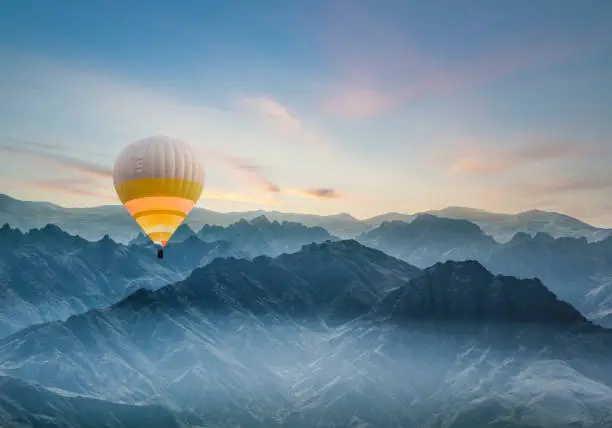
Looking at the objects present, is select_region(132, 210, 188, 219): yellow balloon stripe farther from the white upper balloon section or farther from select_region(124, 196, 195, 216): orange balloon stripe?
the white upper balloon section

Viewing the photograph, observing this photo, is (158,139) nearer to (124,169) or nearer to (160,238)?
(124,169)

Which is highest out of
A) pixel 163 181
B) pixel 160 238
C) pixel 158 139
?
pixel 158 139

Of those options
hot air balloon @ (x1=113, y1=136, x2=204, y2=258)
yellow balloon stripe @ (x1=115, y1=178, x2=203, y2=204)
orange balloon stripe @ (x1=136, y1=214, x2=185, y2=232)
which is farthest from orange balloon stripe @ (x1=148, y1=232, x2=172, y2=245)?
yellow balloon stripe @ (x1=115, y1=178, x2=203, y2=204)

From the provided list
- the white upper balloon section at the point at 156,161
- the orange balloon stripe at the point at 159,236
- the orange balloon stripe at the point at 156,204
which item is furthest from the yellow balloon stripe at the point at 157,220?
the white upper balloon section at the point at 156,161

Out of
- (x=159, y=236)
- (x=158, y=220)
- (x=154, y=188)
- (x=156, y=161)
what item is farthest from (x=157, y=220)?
(x=156, y=161)

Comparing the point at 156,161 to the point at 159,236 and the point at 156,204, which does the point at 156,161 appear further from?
the point at 159,236

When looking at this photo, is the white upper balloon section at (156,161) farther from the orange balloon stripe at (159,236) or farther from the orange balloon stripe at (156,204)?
the orange balloon stripe at (159,236)

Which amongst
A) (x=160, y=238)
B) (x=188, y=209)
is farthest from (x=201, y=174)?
(x=160, y=238)
